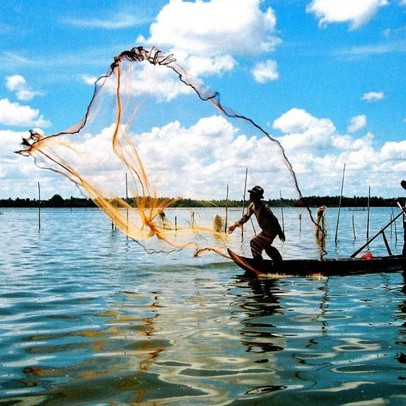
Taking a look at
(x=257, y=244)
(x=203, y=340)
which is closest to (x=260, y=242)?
(x=257, y=244)

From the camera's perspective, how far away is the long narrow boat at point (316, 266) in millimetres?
12195

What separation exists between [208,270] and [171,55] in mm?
6927

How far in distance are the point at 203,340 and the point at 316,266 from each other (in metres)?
6.43

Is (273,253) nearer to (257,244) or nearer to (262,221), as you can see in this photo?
(257,244)

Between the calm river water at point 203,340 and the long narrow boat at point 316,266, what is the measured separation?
12.7 inches

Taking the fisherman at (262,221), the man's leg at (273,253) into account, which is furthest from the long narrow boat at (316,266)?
the fisherman at (262,221)

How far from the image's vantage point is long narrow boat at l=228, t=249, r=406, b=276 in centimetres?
1220

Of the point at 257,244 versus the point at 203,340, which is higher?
the point at 257,244

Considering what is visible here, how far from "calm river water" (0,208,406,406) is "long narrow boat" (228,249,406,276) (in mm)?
323

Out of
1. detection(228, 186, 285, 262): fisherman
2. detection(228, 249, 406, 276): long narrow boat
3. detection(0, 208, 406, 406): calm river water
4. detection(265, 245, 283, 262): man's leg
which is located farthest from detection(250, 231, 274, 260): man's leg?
detection(0, 208, 406, 406): calm river water

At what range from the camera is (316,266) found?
12.5 meters

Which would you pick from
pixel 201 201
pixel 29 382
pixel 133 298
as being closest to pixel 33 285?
pixel 133 298

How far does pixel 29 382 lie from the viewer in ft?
16.5

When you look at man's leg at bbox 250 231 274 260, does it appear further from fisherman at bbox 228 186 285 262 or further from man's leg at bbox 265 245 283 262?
man's leg at bbox 265 245 283 262
